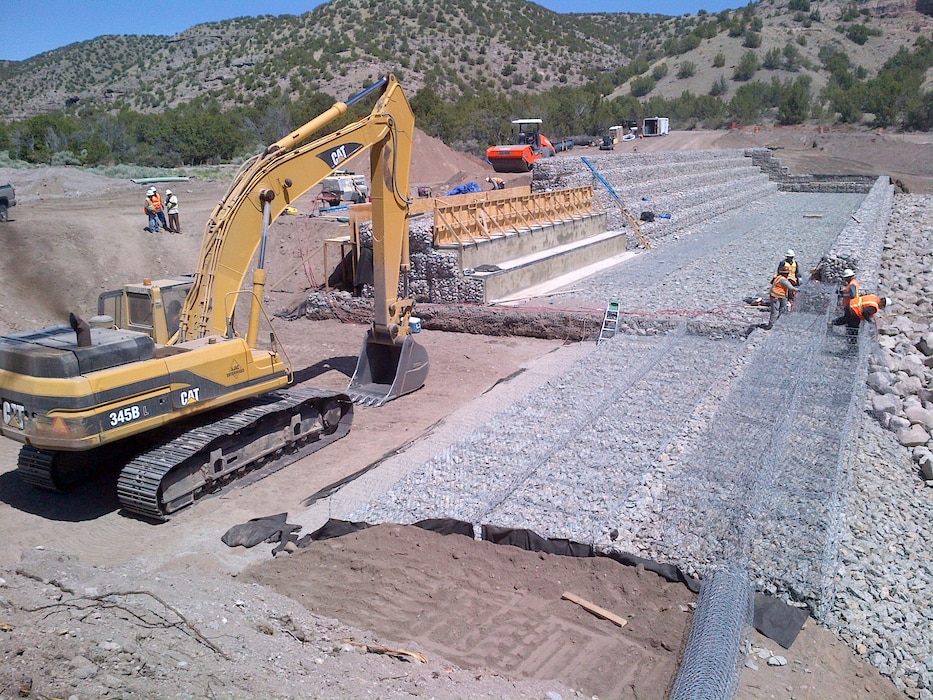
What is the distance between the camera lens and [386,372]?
13008 mm

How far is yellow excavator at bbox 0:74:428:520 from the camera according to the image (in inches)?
305

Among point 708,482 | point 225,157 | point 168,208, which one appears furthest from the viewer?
point 225,157

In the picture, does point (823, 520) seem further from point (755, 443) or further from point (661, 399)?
point (661, 399)

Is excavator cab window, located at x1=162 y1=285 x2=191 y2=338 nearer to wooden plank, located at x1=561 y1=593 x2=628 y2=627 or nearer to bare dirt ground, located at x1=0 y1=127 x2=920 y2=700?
bare dirt ground, located at x1=0 y1=127 x2=920 y2=700

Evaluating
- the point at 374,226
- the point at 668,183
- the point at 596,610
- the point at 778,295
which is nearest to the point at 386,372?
the point at 374,226

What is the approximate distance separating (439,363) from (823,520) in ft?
27.0

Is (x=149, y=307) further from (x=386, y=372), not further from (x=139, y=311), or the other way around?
(x=386, y=372)

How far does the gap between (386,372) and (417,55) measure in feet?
231

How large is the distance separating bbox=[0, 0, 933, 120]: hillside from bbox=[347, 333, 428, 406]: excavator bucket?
5486 centimetres

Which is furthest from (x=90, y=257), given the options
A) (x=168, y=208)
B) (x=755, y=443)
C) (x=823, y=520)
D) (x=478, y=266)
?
(x=823, y=520)

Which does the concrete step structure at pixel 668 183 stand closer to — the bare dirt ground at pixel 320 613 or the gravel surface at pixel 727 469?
the gravel surface at pixel 727 469

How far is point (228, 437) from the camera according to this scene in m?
9.33

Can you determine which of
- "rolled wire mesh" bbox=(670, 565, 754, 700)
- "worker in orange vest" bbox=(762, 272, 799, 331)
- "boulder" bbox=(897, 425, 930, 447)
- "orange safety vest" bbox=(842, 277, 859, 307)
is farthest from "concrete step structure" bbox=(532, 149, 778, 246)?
"rolled wire mesh" bbox=(670, 565, 754, 700)

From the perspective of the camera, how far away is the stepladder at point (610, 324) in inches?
616
